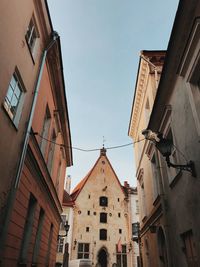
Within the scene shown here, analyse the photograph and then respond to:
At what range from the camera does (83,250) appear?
84.0ft

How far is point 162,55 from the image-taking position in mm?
12719

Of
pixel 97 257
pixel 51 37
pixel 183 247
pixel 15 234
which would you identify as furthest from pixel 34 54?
pixel 97 257

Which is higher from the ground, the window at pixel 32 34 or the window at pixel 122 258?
the window at pixel 32 34

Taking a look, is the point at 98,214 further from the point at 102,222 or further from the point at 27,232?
the point at 27,232

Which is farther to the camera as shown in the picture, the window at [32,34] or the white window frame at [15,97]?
the window at [32,34]

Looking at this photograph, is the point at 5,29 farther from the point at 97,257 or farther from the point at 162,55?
the point at 97,257

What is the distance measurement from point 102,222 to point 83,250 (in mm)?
3950

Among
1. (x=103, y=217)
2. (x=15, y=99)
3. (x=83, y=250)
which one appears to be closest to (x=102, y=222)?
(x=103, y=217)

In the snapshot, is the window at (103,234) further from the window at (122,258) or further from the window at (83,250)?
the window at (122,258)

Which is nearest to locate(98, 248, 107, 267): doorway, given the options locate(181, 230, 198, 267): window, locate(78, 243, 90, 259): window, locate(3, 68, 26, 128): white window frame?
locate(78, 243, 90, 259): window

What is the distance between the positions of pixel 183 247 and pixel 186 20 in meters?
6.15

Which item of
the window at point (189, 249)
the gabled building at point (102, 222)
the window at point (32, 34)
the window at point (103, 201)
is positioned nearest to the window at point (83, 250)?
the gabled building at point (102, 222)

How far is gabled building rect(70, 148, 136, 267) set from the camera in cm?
2592

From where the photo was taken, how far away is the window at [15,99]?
5.63m
